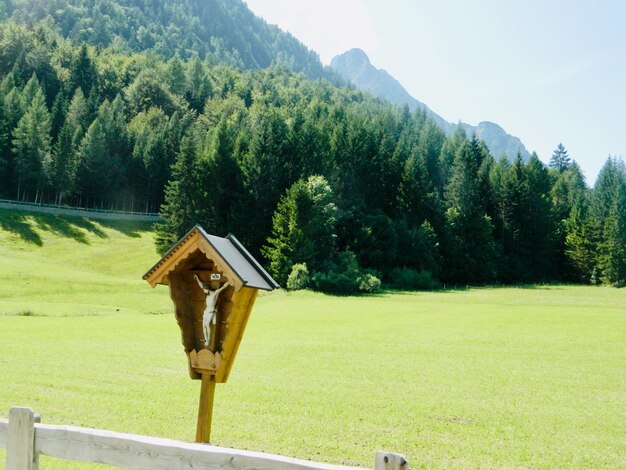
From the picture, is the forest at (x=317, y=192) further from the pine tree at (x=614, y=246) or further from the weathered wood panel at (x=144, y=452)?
the weathered wood panel at (x=144, y=452)

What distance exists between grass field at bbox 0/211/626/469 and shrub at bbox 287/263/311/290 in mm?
18800

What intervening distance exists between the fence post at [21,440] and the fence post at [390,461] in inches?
139

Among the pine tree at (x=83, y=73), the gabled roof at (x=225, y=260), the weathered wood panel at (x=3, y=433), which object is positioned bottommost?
the weathered wood panel at (x=3, y=433)

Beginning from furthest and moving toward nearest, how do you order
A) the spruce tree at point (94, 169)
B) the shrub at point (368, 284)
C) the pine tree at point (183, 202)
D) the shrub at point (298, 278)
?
the spruce tree at point (94, 169), the pine tree at point (183, 202), the shrub at point (368, 284), the shrub at point (298, 278)

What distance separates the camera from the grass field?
11844 millimetres

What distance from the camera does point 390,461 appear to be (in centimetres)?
453

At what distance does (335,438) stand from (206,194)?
6718 cm

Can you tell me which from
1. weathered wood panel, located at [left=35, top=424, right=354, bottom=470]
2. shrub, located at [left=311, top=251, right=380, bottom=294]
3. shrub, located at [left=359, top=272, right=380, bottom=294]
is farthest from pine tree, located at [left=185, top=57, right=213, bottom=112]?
weathered wood panel, located at [left=35, top=424, right=354, bottom=470]

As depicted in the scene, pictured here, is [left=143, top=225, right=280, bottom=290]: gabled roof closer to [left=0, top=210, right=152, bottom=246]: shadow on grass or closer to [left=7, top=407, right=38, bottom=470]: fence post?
[left=7, top=407, right=38, bottom=470]: fence post

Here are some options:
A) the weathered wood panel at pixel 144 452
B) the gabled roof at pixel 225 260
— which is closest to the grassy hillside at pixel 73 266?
the gabled roof at pixel 225 260

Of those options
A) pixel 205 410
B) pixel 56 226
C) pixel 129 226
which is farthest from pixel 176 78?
pixel 205 410

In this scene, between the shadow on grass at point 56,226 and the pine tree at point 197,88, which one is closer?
the shadow on grass at point 56,226

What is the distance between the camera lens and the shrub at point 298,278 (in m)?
61.0

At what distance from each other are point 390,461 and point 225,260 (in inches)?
194
